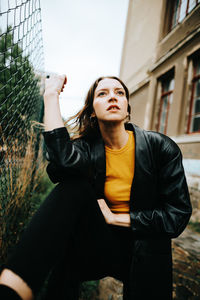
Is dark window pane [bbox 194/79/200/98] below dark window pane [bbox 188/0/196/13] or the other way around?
below

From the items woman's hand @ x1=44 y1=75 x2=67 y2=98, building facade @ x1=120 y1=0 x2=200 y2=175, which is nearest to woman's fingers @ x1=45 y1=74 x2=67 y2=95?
woman's hand @ x1=44 y1=75 x2=67 y2=98

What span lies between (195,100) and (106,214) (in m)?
4.83

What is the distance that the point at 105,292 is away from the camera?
5.93 ft

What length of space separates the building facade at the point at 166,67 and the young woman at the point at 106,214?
3358mm

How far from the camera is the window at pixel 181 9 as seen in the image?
5.36 metres

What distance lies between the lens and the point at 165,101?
6.74 metres

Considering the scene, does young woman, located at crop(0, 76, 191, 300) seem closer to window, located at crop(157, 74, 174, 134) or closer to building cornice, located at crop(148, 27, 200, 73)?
building cornice, located at crop(148, 27, 200, 73)

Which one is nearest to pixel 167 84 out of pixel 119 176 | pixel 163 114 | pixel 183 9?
pixel 163 114

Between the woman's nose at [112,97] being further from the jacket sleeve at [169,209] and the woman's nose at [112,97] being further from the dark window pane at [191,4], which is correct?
the dark window pane at [191,4]

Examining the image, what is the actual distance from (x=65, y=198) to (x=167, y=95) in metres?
6.49

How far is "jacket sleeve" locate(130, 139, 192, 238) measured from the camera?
3.85ft

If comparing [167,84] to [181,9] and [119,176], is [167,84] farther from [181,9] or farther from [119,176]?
[119,176]

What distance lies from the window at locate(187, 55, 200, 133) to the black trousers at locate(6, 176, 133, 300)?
445 centimetres

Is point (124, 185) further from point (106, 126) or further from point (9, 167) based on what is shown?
point (9, 167)
